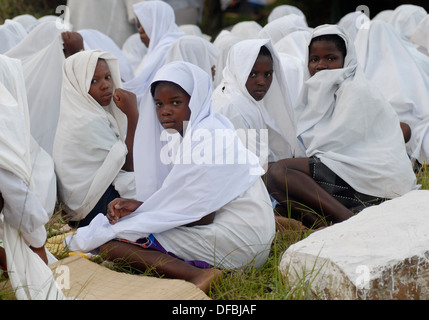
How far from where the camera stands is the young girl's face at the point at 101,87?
4492mm

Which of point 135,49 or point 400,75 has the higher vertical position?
point 400,75

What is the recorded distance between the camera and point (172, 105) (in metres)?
3.60

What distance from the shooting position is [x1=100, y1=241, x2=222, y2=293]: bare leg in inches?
124

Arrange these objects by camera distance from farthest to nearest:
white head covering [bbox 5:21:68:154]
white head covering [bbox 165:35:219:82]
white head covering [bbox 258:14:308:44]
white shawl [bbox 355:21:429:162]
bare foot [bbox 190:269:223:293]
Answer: white head covering [bbox 258:14:308:44], white head covering [bbox 165:35:219:82], white shawl [bbox 355:21:429:162], white head covering [bbox 5:21:68:154], bare foot [bbox 190:269:223:293]

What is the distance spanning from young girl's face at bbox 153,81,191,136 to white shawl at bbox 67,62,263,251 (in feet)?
0.15

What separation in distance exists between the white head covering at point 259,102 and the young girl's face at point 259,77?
0.07 meters

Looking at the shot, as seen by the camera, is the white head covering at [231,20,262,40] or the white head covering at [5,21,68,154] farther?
the white head covering at [231,20,262,40]

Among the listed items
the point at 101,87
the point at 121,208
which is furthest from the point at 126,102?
the point at 121,208

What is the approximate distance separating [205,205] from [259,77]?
4.56 ft

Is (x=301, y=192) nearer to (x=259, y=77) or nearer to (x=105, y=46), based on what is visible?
(x=259, y=77)

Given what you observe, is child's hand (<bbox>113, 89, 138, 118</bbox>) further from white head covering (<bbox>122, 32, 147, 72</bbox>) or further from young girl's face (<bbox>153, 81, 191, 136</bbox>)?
white head covering (<bbox>122, 32, 147, 72</bbox>)

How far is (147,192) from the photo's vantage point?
12.1 feet

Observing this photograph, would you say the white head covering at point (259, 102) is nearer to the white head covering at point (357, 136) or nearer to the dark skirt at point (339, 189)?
the white head covering at point (357, 136)

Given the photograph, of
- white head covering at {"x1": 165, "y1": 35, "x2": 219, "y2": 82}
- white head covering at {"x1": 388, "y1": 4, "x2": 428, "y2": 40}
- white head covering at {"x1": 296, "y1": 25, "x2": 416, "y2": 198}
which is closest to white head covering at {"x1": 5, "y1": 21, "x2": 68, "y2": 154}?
white head covering at {"x1": 165, "y1": 35, "x2": 219, "y2": 82}
